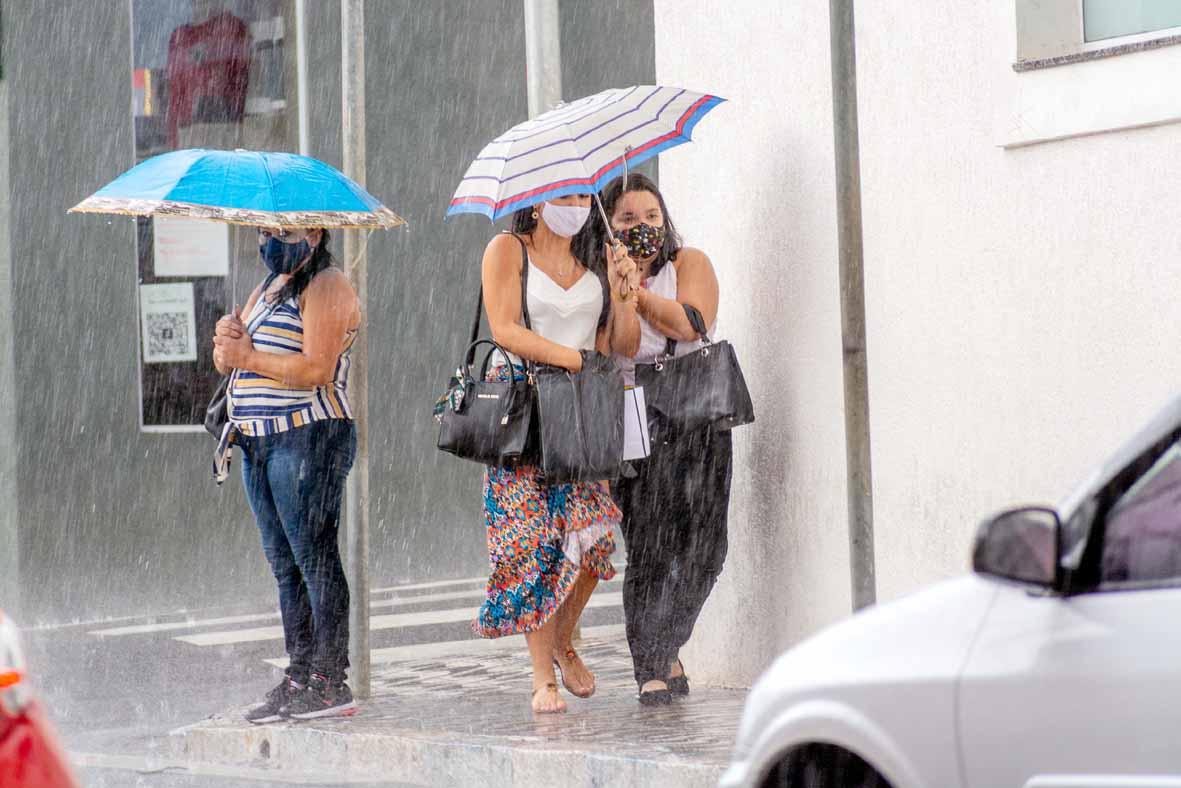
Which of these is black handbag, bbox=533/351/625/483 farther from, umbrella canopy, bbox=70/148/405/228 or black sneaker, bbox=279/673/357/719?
black sneaker, bbox=279/673/357/719

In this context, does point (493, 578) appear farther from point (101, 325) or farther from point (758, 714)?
point (101, 325)

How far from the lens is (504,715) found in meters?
7.13

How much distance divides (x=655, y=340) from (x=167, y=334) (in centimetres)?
663

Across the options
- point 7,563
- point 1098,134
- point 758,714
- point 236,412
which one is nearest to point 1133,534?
point 758,714

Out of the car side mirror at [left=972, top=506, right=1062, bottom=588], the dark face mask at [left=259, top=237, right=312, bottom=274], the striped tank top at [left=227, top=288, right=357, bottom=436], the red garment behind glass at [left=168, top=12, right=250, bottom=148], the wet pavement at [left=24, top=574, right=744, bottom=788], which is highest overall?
the red garment behind glass at [left=168, top=12, right=250, bottom=148]

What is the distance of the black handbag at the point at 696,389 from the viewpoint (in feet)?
22.8

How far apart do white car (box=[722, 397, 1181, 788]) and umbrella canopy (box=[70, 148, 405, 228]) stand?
155 inches

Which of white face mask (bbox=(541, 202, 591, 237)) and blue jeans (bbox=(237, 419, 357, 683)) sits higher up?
white face mask (bbox=(541, 202, 591, 237))

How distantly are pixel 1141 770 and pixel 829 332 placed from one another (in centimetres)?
445

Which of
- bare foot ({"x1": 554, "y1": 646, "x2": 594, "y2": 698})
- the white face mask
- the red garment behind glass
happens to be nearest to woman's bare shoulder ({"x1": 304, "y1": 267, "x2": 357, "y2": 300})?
the white face mask

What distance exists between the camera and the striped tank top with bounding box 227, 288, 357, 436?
712 cm

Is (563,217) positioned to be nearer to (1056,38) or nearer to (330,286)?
(330,286)

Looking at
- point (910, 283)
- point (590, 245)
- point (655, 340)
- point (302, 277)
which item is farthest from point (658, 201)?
point (302, 277)

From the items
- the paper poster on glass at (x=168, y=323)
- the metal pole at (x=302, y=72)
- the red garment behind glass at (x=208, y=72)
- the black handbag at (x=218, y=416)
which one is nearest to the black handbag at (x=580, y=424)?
the black handbag at (x=218, y=416)
